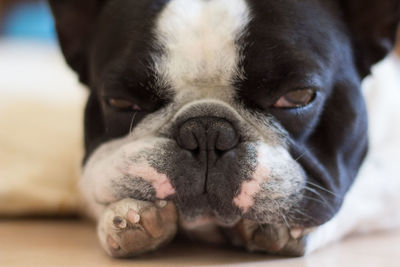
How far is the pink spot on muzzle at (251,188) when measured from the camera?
172cm

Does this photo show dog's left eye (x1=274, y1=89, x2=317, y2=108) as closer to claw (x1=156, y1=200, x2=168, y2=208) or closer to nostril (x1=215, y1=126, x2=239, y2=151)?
nostril (x1=215, y1=126, x2=239, y2=151)

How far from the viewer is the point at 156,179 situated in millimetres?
1769

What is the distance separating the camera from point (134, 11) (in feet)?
6.61

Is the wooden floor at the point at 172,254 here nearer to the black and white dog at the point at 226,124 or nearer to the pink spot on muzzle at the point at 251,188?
the black and white dog at the point at 226,124

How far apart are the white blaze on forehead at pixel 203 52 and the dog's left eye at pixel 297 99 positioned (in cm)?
16

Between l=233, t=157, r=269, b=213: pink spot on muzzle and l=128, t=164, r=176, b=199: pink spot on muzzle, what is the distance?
0.64 ft

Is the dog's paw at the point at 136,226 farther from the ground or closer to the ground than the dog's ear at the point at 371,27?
closer to the ground

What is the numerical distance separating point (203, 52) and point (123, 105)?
32cm

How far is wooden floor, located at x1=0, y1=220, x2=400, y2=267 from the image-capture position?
181cm

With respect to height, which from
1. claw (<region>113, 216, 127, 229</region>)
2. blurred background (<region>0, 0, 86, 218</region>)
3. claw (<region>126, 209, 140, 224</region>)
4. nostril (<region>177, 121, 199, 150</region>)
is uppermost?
nostril (<region>177, 121, 199, 150</region>)

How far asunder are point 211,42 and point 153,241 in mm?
630

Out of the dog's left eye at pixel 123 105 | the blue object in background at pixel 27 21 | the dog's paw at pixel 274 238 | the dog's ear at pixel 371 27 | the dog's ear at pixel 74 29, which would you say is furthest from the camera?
the blue object in background at pixel 27 21

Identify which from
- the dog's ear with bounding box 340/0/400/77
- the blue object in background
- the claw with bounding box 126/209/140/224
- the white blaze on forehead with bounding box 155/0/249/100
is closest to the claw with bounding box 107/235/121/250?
the claw with bounding box 126/209/140/224

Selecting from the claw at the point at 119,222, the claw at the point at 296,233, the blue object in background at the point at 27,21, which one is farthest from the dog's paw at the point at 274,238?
the blue object in background at the point at 27,21
